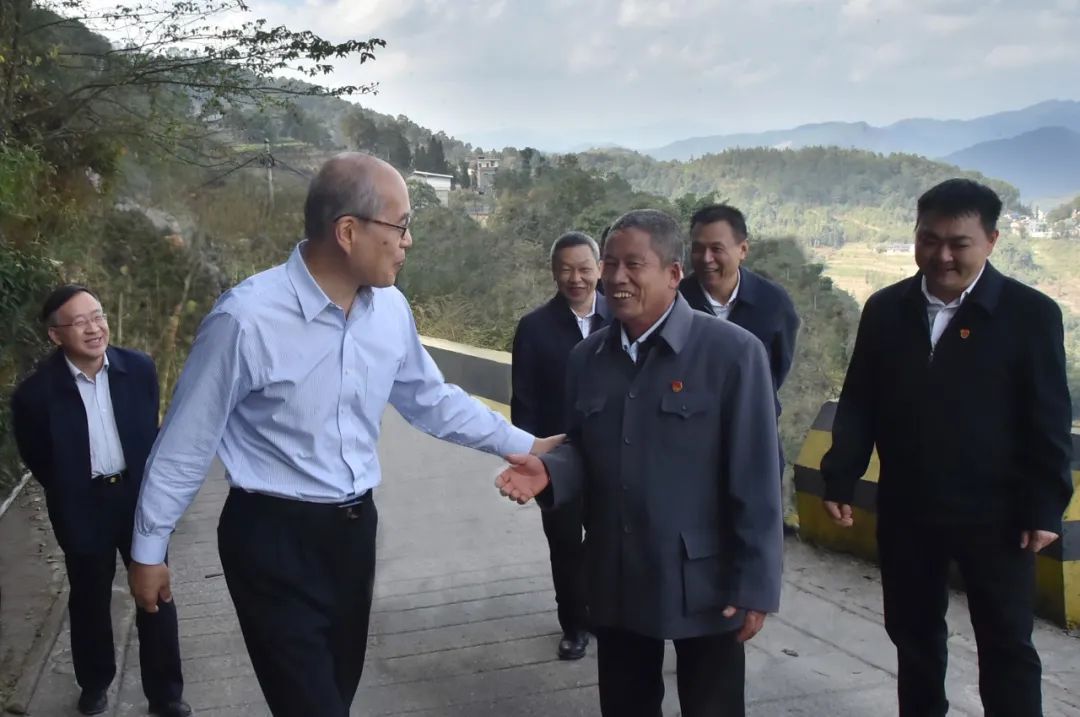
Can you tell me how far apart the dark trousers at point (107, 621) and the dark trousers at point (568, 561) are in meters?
1.63

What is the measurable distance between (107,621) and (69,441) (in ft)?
2.57

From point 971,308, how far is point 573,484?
1.35 m

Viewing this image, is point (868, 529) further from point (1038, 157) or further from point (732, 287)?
point (1038, 157)

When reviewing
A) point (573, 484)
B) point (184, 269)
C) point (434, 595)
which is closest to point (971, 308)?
point (573, 484)

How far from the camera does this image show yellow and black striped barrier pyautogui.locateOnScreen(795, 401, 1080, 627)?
14.1ft

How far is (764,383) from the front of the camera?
251cm

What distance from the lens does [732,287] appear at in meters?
4.12

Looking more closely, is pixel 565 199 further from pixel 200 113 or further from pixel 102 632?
pixel 102 632

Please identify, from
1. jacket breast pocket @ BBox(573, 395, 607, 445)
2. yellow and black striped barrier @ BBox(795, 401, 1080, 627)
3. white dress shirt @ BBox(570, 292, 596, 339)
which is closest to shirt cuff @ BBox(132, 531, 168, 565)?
jacket breast pocket @ BBox(573, 395, 607, 445)

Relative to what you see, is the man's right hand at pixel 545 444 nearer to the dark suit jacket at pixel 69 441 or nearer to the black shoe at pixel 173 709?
the dark suit jacket at pixel 69 441

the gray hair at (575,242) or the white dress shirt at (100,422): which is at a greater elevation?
the gray hair at (575,242)

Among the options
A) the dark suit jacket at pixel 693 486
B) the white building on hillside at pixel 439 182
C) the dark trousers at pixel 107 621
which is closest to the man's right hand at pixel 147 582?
the dark suit jacket at pixel 693 486

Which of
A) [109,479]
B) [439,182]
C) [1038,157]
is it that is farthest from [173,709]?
[439,182]

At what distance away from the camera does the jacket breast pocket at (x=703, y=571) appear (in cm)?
246
